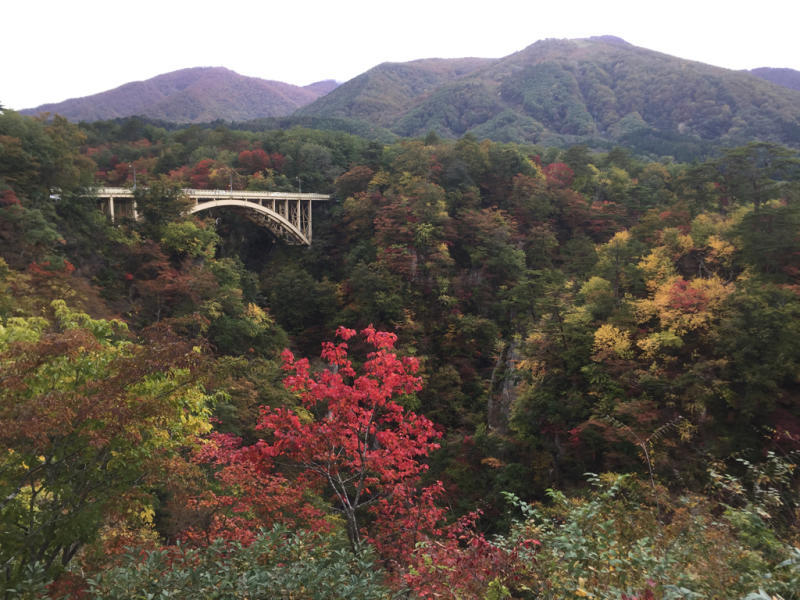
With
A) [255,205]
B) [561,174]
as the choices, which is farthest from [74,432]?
[561,174]

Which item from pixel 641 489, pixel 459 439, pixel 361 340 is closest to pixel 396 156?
pixel 361 340

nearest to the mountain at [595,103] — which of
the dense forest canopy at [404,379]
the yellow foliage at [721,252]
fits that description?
the dense forest canopy at [404,379]

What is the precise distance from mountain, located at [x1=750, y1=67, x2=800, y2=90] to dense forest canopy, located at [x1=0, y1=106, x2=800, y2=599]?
116 metres

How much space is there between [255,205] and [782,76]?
5883 inches

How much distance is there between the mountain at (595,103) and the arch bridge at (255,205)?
47.8 m

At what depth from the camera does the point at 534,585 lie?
4.18 meters

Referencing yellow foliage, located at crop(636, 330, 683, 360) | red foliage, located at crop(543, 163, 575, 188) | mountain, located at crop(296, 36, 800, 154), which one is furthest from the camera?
mountain, located at crop(296, 36, 800, 154)

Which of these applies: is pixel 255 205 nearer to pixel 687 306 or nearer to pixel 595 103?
pixel 687 306

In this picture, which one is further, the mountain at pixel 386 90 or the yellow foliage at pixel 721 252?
the mountain at pixel 386 90

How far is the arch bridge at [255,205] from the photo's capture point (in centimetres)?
2211

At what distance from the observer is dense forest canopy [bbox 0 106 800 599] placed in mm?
4512

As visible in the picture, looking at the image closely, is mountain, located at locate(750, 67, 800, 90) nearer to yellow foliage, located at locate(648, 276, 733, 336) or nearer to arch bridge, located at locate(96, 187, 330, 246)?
arch bridge, located at locate(96, 187, 330, 246)

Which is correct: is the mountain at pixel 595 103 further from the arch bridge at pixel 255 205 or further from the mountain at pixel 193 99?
the arch bridge at pixel 255 205

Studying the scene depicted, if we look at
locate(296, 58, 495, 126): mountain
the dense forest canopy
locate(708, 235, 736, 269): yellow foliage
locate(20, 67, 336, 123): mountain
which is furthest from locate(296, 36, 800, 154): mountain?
locate(708, 235, 736, 269): yellow foliage
